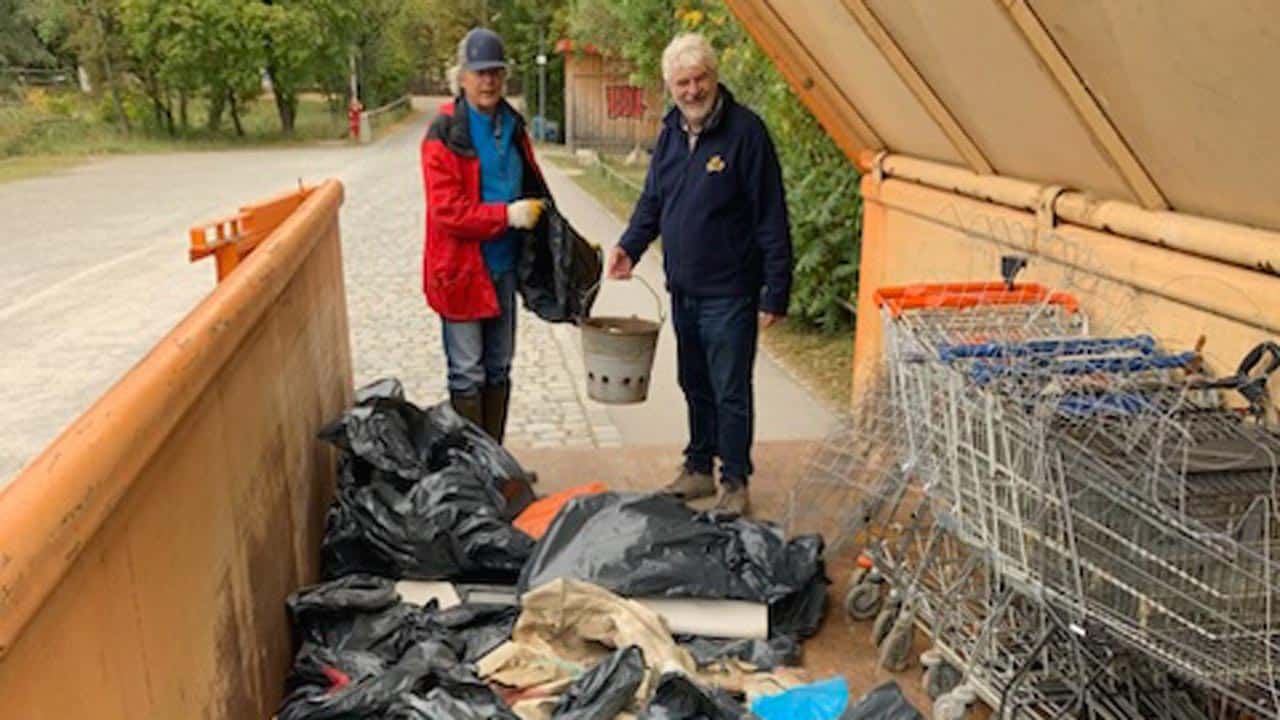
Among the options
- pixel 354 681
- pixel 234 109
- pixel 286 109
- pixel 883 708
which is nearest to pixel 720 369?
pixel 883 708

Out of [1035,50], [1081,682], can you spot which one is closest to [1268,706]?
[1081,682]

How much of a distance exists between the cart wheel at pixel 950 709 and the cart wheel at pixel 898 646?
39 cm

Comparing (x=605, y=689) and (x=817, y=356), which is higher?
(x=605, y=689)

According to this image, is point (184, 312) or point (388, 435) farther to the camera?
point (184, 312)

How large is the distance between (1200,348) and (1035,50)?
1046 millimetres

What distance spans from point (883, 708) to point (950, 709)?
0.64 feet

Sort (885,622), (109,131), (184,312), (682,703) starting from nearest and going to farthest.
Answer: (682,703), (885,622), (184,312), (109,131)

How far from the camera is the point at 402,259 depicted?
13.0 meters

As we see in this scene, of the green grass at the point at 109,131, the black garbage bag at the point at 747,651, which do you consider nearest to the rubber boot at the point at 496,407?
the black garbage bag at the point at 747,651

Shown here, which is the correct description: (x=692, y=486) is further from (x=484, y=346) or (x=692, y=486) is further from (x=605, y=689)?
(x=605, y=689)

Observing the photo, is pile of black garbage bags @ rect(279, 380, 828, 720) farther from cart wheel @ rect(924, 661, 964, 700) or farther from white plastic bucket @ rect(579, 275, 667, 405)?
white plastic bucket @ rect(579, 275, 667, 405)

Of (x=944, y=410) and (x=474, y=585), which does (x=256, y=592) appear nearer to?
(x=474, y=585)

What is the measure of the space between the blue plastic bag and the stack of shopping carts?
294mm

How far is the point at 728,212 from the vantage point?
417 cm
